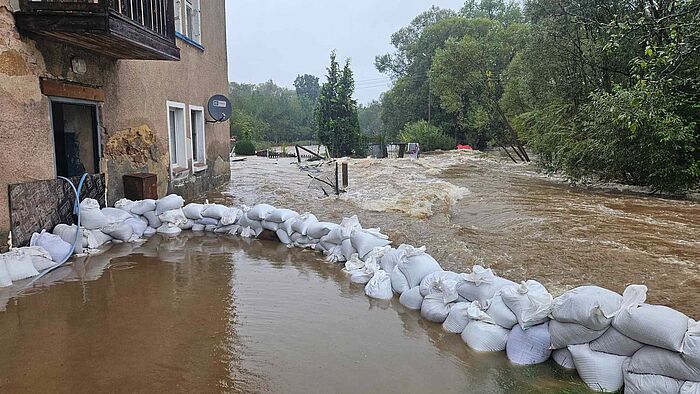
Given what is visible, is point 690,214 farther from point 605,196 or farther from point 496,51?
point 496,51

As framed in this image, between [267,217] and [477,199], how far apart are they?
5.70m

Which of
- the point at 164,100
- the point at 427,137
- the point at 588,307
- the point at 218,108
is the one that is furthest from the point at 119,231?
the point at 427,137

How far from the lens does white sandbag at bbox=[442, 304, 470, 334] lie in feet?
11.9

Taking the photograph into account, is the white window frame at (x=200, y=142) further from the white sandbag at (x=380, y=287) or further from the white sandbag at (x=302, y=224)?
the white sandbag at (x=380, y=287)

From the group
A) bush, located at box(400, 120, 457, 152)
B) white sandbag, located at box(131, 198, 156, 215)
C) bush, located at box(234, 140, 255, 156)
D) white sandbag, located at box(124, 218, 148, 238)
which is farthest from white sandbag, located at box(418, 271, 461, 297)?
bush, located at box(400, 120, 457, 152)

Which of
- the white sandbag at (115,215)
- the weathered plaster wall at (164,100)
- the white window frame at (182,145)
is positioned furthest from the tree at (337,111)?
the white sandbag at (115,215)

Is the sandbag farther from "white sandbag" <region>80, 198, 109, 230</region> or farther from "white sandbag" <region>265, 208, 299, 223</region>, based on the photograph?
"white sandbag" <region>80, 198, 109, 230</region>

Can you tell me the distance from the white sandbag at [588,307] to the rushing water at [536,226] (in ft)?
5.12

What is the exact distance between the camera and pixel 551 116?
14453 mm

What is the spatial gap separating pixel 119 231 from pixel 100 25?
237 centimetres

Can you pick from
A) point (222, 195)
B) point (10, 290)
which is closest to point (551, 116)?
point (222, 195)

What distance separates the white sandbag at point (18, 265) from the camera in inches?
180

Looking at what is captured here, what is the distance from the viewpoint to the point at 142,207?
670 centimetres

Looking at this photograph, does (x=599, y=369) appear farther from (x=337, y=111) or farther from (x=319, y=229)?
(x=337, y=111)
